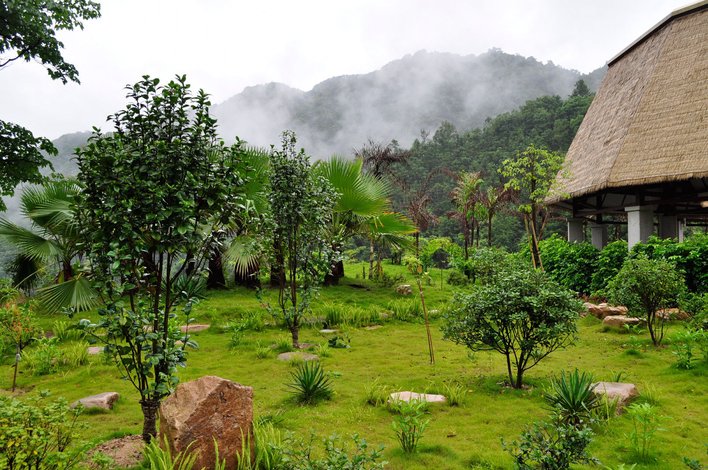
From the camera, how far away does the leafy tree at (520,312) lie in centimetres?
480

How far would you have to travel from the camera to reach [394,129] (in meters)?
102

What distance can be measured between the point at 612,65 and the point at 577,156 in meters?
5.00

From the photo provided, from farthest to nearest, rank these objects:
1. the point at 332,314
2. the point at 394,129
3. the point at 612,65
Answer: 1. the point at 394,129
2. the point at 612,65
3. the point at 332,314

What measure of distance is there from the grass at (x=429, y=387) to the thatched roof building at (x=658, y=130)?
4824 millimetres

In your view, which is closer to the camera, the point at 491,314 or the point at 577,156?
the point at 491,314

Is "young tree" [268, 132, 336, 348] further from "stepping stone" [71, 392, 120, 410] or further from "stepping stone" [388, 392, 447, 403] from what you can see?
"stepping stone" [71, 392, 120, 410]

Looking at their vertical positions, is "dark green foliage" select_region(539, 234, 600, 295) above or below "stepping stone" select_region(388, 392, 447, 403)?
above

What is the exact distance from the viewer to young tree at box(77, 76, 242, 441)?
331cm

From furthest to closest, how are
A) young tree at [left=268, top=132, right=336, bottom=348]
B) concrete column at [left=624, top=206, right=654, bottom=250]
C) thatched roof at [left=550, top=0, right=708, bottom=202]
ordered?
concrete column at [left=624, top=206, right=654, bottom=250]
thatched roof at [left=550, top=0, right=708, bottom=202]
young tree at [left=268, top=132, right=336, bottom=348]

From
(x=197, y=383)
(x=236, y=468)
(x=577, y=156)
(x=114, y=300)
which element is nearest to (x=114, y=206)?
(x=114, y=300)

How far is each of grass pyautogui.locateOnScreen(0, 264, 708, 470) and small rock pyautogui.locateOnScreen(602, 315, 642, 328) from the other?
0.20 meters

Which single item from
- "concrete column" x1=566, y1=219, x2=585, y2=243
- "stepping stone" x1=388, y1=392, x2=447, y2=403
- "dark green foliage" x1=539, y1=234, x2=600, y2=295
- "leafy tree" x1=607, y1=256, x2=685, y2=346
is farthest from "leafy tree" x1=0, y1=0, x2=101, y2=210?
"concrete column" x1=566, y1=219, x2=585, y2=243

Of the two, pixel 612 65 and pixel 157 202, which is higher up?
pixel 612 65

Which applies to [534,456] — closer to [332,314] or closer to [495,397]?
[495,397]
